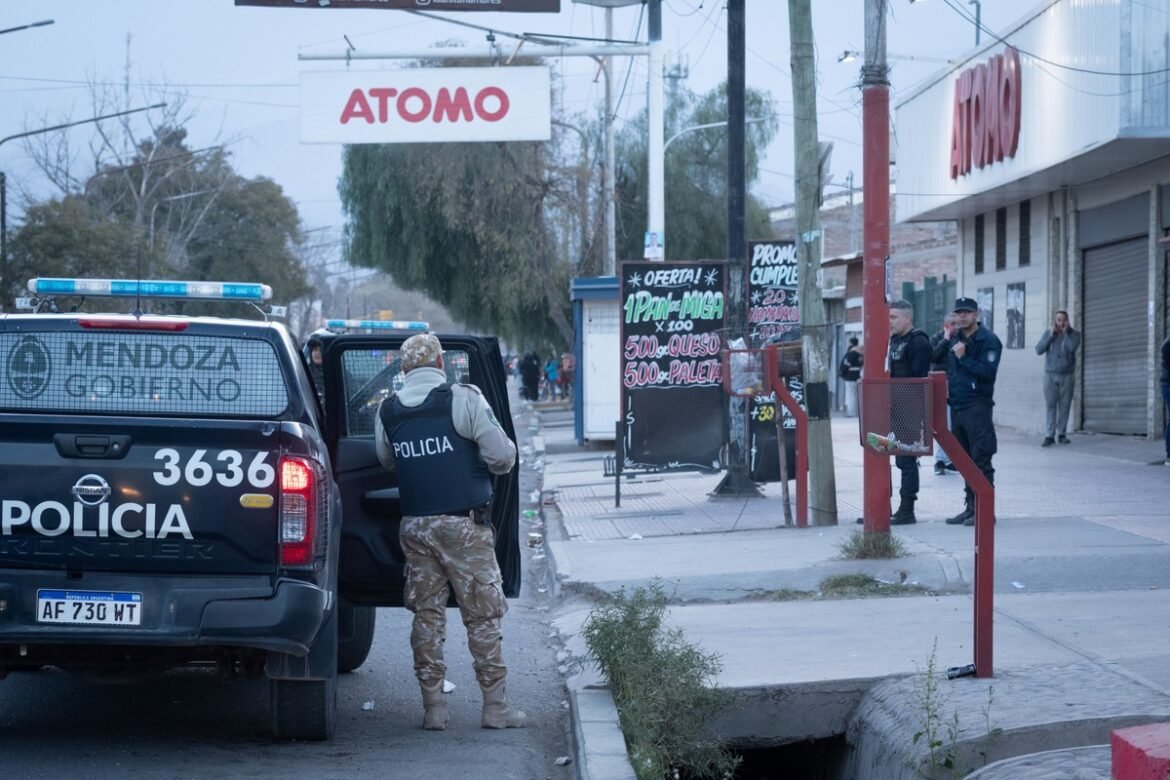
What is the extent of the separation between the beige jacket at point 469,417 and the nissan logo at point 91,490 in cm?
138

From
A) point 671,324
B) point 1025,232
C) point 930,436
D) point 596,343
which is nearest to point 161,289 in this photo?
point 930,436

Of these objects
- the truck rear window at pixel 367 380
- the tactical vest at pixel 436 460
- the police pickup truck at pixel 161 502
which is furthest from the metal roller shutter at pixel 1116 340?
the police pickup truck at pixel 161 502

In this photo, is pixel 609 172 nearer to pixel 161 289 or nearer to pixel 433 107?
pixel 433 107

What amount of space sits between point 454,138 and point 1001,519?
11496mm

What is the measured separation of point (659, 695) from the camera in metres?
6.02

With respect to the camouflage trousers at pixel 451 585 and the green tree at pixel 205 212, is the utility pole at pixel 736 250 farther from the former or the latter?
the green tree at pixel 205 212

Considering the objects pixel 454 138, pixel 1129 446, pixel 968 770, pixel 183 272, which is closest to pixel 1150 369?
pixel 1129 446

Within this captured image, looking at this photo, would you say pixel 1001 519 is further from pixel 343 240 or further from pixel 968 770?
pixel 343 240

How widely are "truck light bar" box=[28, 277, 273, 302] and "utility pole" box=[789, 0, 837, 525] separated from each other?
5213 millimetres

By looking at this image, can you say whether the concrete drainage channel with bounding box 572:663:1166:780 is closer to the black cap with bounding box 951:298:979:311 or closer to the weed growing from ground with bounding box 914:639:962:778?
the weed growing from ground with bounding box 914:639:962:778

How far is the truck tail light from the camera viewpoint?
18.0ft

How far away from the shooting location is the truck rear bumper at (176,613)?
17.6 ft

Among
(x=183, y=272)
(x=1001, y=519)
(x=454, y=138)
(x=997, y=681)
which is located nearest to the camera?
(x=997, y=681)

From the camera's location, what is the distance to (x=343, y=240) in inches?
1435
